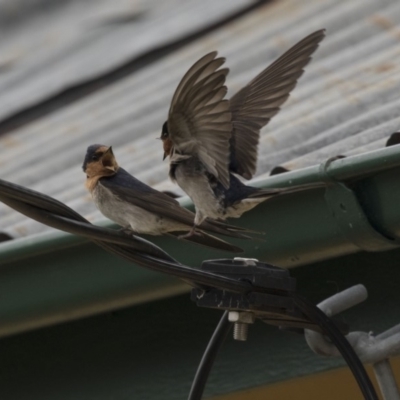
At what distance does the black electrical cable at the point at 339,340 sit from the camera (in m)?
2.36

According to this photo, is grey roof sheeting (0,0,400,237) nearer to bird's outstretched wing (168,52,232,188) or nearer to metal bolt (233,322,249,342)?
bird's outstretched wing (168,52,232,188)

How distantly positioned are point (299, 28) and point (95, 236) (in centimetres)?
316

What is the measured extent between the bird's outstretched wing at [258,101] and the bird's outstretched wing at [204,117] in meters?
0.26

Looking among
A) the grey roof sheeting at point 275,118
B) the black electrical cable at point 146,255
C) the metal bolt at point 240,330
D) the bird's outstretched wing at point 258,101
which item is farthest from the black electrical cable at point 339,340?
the bird's outstretched wing at point 258,101

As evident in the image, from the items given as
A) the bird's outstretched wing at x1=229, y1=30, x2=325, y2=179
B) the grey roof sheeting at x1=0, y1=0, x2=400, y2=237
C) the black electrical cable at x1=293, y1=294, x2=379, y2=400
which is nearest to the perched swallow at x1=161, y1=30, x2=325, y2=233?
the bird's outstretched wing at x1=229, y1=30, x2=325, y2=179

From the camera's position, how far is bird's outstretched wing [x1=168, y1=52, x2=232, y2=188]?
8.59ft

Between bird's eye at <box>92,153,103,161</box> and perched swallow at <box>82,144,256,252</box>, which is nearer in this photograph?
perched swallow at <box>82,144,256,252</box>

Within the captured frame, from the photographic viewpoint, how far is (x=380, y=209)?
2.75m

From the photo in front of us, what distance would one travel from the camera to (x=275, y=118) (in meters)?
4.11

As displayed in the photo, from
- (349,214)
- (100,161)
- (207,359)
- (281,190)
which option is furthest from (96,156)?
(207,359)

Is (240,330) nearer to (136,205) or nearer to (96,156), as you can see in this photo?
(136,205)

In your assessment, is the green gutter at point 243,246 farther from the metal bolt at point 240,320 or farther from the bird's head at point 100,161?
the metal bolt at point 240,320

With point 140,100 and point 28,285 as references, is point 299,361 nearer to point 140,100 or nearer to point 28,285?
point 28,285

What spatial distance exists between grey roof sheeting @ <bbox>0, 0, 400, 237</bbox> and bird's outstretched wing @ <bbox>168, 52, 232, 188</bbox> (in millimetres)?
293
